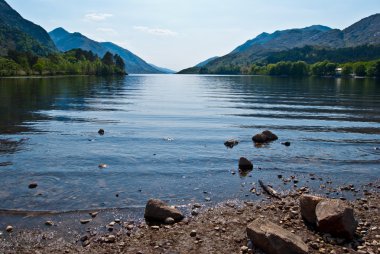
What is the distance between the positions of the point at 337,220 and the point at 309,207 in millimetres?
1630

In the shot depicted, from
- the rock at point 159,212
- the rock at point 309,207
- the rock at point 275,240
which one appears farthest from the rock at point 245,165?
the rock at point 275,240

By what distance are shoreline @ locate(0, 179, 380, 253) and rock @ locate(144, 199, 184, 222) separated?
355 millimetres

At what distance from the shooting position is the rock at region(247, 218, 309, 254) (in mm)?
11969

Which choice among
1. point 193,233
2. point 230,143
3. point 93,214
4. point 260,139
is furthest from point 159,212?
point 260,139

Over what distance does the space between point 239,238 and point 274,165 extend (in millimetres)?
12566

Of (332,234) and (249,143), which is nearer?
(332,234)

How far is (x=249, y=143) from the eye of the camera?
33250mm

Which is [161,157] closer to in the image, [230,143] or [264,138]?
[230,143]

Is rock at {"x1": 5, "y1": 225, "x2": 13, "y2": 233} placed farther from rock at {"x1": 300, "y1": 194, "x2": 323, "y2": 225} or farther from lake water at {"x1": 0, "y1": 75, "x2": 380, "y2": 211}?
rock at {"x1": 300, "y1": 194, "x2": 323, "y2": 225}

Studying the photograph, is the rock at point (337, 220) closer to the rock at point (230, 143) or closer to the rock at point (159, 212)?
the rock at point (159, 212)

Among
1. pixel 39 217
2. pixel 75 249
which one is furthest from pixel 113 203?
pixel 75 249

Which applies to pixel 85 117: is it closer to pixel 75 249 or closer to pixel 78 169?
pixel 78 169

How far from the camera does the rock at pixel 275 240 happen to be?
11969 millimetres

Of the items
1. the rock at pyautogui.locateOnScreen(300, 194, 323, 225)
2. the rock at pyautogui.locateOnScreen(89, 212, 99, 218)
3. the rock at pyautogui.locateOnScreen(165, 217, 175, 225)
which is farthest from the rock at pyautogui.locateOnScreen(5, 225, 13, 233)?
the rock at pyautogui.locateOnScreen(300, 194, 323, 225)
